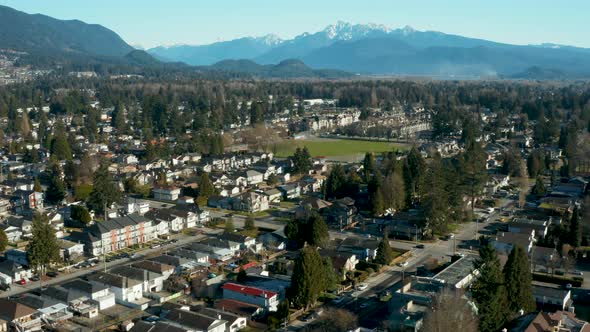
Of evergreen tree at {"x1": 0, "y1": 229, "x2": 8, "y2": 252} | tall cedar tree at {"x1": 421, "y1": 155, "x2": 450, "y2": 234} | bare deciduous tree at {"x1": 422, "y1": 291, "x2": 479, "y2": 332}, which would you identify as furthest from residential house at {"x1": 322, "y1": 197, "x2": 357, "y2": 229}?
evergreen tree at {"x1": 0, "y1": 229, "x2": 8, "y2": 252}

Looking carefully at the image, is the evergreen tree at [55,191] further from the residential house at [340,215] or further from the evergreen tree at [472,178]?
the evergreen tree at [472,178]

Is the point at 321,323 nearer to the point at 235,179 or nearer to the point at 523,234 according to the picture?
the point at 523,234

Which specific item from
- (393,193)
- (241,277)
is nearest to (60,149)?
(393,193)

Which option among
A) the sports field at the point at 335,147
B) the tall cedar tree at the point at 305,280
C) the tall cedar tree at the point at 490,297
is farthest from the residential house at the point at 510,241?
the sports field at the point at 335,147

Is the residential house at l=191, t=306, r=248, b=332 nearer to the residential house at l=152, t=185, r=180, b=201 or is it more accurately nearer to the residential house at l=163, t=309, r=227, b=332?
the residential house at l=163, t=309, r=227, b=332

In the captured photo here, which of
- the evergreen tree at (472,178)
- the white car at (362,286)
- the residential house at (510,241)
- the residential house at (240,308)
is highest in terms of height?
the evergreen tree at (472,178)
